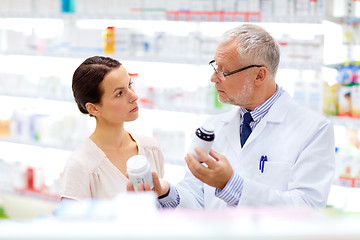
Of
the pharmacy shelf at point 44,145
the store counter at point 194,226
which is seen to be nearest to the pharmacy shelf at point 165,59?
the pharmacy shelf at point 44,145

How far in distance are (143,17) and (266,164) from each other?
2.26m

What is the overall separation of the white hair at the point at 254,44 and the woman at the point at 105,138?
0.55m

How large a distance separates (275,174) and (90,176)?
0.80 metres

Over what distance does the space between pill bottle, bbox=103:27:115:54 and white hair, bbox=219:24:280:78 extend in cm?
218

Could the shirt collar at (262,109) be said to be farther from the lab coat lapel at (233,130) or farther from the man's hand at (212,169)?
the man's hand at (212,169)

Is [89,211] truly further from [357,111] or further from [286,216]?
[357,111]

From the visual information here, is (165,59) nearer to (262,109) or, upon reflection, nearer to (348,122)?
(348,122)

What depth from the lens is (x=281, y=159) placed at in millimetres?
1921

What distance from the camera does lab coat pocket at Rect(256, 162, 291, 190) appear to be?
74.9 inches

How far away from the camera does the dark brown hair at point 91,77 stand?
212cm

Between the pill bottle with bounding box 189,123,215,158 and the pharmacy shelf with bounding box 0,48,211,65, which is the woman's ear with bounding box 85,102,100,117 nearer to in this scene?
the pill bottle with bounding box 189,123,215,158

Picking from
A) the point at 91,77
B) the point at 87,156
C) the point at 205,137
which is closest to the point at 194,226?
the point at 205,137

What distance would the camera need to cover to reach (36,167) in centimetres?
466

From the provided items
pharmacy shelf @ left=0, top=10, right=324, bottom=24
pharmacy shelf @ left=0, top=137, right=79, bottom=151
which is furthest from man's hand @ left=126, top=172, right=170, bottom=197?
pharmacy shelf @ left=0, top=137, right=79, bottom=151
